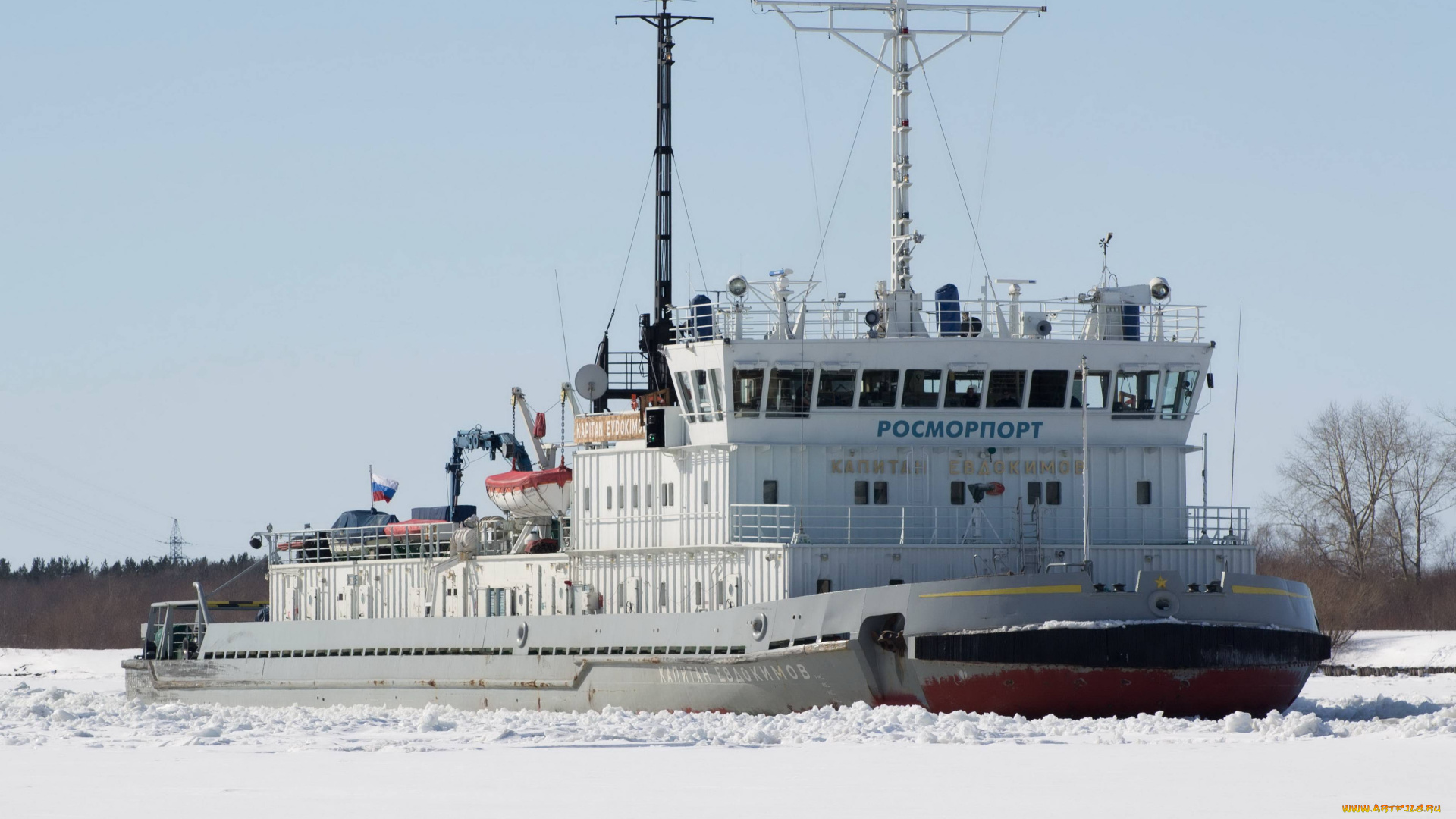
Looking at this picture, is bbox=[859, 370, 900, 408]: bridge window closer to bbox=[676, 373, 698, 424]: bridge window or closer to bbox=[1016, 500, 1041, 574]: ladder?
bbox=[1016, 500, 1041, 574]: ladder

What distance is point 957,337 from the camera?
29188 millimetres

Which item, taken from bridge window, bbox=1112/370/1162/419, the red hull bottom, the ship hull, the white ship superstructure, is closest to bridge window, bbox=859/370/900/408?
the white ship superstructure

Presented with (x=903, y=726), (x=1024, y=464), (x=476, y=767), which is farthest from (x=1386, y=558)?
(x=476, y=767)

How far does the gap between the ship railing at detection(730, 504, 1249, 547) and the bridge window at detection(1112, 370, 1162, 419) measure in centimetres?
139

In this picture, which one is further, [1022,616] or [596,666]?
[596,666]

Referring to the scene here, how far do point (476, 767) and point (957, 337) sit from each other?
10.4 m

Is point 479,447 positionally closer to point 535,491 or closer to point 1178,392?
point 535,491

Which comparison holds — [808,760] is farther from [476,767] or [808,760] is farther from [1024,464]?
[1024,464]

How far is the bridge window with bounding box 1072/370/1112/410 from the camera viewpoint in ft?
96.9

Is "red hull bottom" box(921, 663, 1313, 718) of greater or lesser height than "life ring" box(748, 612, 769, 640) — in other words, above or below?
below

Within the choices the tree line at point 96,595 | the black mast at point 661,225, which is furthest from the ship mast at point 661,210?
the tree line at point 96,595

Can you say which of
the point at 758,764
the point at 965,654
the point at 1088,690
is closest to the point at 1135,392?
the point at 1088,690

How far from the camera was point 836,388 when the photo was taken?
2916cm

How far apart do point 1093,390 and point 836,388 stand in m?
3.72
